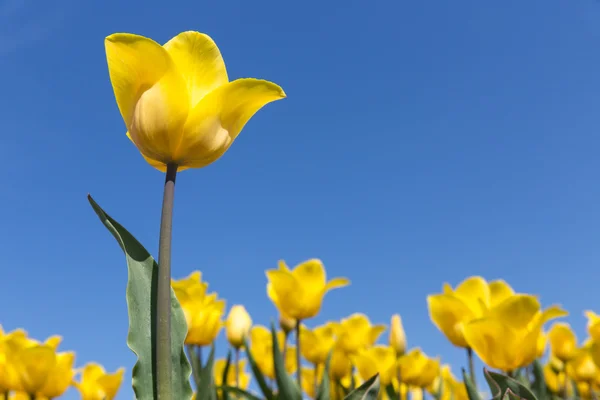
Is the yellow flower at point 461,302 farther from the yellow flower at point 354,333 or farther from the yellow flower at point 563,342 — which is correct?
the yellow flower at point 563,342

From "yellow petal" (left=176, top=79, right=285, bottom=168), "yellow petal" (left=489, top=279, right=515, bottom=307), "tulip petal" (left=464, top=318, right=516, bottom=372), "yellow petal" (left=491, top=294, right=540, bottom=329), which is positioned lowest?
"tulip petal" (left=464, top=318, right=516, bottom=372)

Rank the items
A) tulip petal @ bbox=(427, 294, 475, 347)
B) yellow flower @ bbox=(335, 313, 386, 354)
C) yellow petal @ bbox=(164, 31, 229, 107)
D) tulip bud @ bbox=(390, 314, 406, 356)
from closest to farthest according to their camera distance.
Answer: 1. yellow petal @ bbox=(164, 31, 229, 107)
2. tulip petal @ bbox=(427, 294, 475, 347)
3. tulip bud @ bbox=(390, 314, 406, 356)
4. yellow flower @ bbox=(335, 313, 386, 354)

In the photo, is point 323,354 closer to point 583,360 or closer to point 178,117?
point 583,360

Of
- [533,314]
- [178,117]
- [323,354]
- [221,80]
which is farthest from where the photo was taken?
[323,354]

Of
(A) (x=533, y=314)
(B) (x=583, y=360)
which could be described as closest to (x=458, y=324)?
(A) (x=533, y=314)

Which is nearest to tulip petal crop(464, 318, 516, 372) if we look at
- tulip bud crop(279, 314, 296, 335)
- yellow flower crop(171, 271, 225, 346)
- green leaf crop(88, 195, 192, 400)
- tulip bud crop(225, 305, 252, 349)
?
green leaf crop(88, 195, 192, 400)

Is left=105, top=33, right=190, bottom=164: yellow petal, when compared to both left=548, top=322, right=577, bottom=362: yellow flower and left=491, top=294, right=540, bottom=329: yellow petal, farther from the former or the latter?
left=548, top=322, right=577, bottom=362: yellow flower

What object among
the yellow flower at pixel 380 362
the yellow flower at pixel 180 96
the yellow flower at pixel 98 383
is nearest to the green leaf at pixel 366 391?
the yellow flower at pixel 180 96
